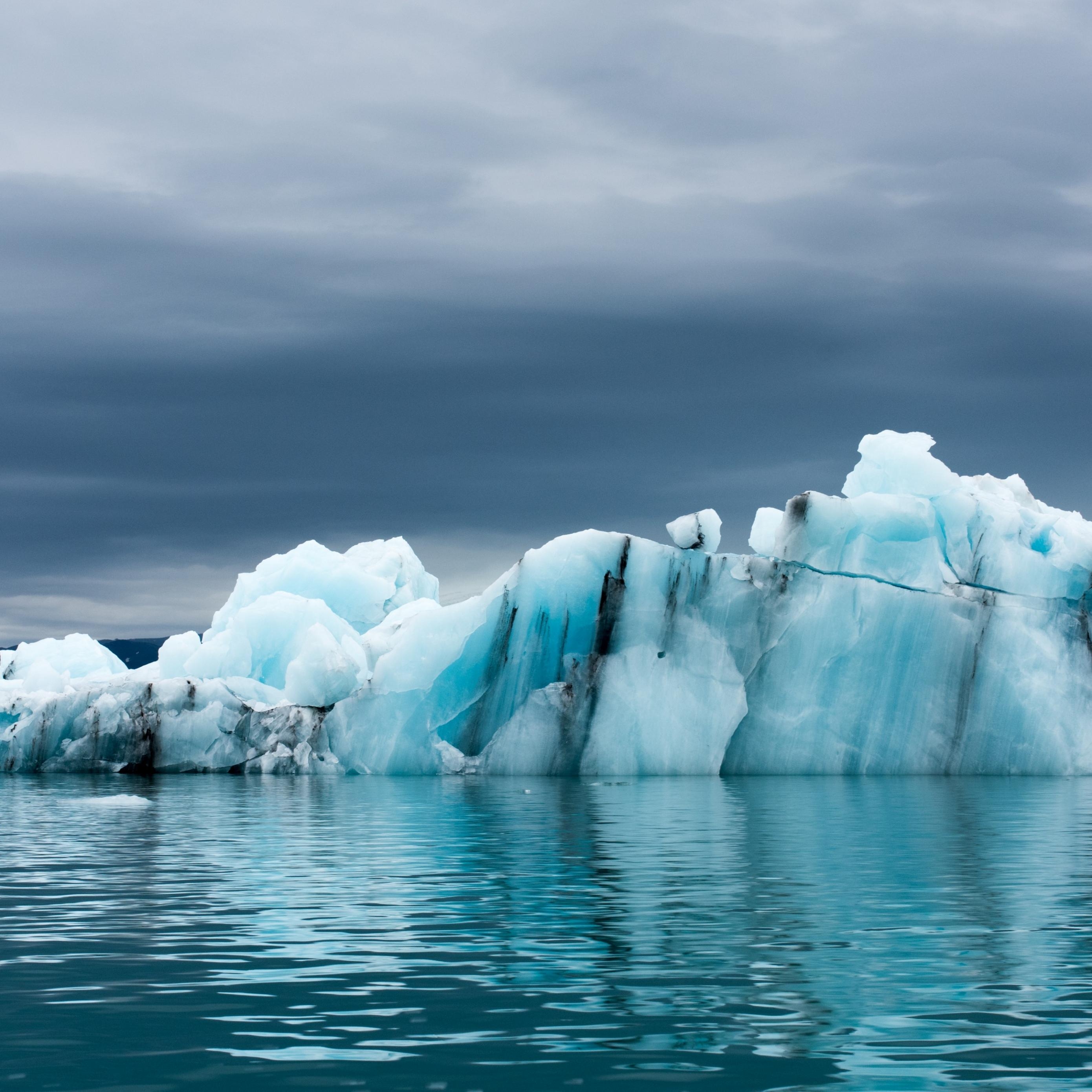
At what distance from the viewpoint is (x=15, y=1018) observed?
6.99m

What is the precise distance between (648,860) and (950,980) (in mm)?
6848

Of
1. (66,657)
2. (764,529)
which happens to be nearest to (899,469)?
(764,529)

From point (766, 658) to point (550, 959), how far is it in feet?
84.1

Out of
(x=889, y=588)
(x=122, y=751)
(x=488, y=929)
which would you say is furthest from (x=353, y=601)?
(x=488, y=929)

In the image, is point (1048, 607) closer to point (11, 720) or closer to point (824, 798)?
point (824, 798)

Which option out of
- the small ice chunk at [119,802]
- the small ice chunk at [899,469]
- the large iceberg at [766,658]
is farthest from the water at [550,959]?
the small ice chunk at [899,469]

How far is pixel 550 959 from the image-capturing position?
854cm

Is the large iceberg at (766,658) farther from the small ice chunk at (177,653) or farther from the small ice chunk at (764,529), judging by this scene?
the small ice chunk at (177,653)

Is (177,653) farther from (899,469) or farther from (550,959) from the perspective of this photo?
(550,959)

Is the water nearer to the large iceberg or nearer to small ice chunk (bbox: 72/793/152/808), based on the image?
small ice chunk (bbox: 72/793/152/808)

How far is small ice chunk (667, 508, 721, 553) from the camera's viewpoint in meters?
34.8

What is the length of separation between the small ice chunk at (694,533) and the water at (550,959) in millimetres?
16676

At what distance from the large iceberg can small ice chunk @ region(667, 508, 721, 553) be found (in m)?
0.06

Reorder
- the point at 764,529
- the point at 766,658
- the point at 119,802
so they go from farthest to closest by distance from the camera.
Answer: the point at 764,529 < the point at 766,658 < the point at 119,802
